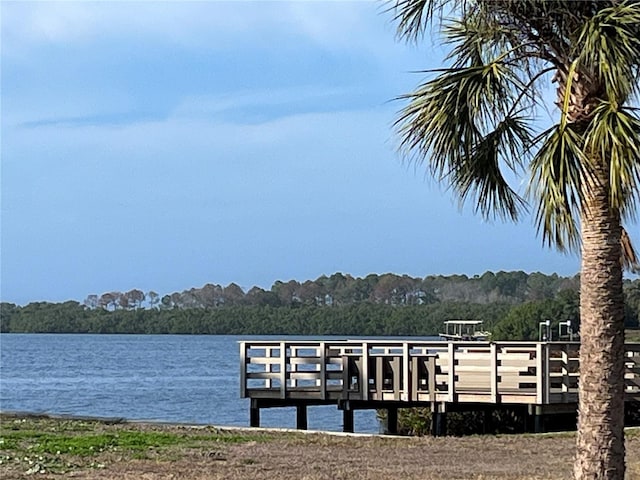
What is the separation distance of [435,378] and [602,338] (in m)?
12.3

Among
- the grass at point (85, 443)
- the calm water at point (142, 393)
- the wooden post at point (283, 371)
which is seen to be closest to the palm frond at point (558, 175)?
the grass at point (85, 443)

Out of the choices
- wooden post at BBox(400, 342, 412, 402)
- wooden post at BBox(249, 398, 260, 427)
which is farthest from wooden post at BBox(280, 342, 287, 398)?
wooden post at BBox(400, 342, 412, 402)

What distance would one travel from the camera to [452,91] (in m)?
11.5

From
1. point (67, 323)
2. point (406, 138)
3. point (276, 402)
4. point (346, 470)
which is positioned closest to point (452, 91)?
point (406, 138)

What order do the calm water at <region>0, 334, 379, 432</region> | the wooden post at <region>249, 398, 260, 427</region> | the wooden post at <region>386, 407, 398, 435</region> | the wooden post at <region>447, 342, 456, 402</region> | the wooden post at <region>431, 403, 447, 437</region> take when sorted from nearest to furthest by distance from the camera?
the wooden post at <region>447, 342, 456, 402</region>, the wooden post at <region>431, 403, 447, 437</region>, the wooden post at <region>386, 407, 398, 435</region>, the wooden post at <region>249, 398, 260, 427</region>, the calm water at <region>0, 334, 379, 432</region>

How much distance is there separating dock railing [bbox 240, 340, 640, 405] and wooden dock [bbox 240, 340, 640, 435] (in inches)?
0.7

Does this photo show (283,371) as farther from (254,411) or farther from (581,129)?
(581,129)

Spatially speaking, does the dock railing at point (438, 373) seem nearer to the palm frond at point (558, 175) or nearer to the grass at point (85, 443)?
the grass at point (85, 443)

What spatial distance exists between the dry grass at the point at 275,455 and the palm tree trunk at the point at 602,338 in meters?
2.37

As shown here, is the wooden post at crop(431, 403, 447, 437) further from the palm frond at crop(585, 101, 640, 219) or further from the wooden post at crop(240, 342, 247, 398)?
the palm frond at crop(585, 101, 640, 219)

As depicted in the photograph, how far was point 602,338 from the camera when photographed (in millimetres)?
10852

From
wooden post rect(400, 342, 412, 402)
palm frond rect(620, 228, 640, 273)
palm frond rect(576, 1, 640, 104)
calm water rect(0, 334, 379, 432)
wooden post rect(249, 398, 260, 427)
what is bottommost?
calm water rect(0, 334, 379, 432)

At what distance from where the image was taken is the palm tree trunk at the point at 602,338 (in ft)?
35.6

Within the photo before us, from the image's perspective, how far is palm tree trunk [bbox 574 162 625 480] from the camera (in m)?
10.8
